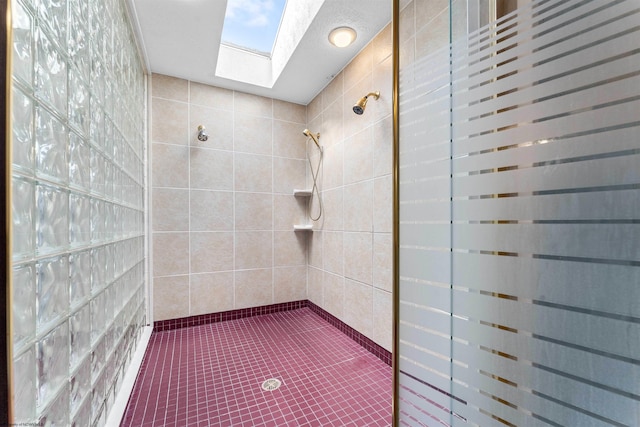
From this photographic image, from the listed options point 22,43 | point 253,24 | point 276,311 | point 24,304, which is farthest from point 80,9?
point 276,311

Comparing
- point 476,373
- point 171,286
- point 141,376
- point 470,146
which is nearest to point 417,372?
point 476,373

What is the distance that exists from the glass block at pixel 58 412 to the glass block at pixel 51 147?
0.54m

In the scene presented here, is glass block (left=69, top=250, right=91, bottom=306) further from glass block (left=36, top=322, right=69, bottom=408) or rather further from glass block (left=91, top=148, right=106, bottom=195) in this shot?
glass block (left=91, top=148, right=106, bottom=195)

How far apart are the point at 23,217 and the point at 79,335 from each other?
442 millimetres

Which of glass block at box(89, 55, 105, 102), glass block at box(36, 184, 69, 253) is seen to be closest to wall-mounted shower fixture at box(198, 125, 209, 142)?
glass block at box(89, 55, 105, 102)

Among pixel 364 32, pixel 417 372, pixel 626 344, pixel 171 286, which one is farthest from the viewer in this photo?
pixel 171 286

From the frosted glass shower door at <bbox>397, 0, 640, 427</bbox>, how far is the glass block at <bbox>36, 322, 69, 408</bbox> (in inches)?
32.8

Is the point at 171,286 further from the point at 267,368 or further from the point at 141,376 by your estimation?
the point at 267,368

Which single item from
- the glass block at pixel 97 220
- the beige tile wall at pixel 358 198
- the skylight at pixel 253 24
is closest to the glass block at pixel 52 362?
the glass block at pixel 97 220

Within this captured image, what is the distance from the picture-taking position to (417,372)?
63 cm

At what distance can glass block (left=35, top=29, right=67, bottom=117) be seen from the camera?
1.99 ft

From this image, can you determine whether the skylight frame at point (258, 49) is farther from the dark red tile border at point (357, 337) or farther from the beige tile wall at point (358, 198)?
the dark red tile border at point (357, 337)

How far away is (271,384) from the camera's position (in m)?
1.40

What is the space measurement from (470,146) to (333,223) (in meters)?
1.68
